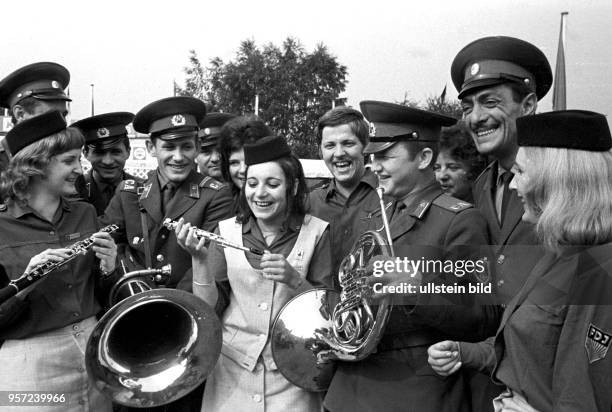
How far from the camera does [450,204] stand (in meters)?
3.12

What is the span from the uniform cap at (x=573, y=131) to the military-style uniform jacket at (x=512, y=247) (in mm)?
624

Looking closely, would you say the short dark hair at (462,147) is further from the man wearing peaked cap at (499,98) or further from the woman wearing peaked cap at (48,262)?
the woman wearing peaked cap at (48,262)

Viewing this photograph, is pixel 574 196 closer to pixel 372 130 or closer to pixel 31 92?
pixel 372 130

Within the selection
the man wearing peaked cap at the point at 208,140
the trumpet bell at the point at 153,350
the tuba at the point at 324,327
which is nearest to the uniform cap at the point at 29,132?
the trumpet bell at the point at 153,350

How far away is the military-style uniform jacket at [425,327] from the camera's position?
9.52 ft

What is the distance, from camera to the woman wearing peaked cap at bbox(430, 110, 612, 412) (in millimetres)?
2135

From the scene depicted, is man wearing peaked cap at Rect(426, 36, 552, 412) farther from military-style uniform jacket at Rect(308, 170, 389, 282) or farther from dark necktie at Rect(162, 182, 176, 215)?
dark necktie at Rect(162, 182, 176, 215)

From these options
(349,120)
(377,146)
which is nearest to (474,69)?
(377,146)

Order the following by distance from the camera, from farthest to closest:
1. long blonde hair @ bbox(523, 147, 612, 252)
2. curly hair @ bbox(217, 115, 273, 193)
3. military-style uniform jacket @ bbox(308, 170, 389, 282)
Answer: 1. curly hair @ bbox(217, 115, 273, 193)
2. military-style uniform jacket @ bbox(308, 170, 389, 282)
3. long blonde hair @ bbox(523, 147, 612, 252)

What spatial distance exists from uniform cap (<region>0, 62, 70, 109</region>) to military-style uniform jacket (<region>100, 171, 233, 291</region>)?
4.26ft

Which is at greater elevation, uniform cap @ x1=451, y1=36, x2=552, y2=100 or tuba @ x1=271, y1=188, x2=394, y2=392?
uniform cap @ x1=451, y1=36, x2=552, y2=100

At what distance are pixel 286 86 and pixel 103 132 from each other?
22.6 meters

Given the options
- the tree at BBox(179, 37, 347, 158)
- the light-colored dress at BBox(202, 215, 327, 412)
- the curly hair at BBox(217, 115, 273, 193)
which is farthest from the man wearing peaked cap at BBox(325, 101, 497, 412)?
the tree at BBox(179, 37, 347, 158)

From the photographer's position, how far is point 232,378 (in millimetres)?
3508
